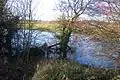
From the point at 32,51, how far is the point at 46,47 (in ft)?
2.83

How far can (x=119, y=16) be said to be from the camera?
31.2ft

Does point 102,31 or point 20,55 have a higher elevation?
point 102,31

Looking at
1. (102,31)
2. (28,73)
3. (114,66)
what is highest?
(102,31)

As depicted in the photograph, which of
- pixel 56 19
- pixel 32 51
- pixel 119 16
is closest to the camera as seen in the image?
pixel 119 16

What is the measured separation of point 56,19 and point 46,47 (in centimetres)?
171

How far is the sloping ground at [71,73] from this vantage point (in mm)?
8672

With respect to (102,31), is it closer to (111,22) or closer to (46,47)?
(111,22)

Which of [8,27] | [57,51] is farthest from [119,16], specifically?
[57,51]

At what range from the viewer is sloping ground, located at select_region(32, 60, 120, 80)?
867cm

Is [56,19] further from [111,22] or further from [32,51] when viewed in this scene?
[111,22]

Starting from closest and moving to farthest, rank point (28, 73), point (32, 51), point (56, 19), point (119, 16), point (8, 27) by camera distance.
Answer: point (119, 16)
point (28, 73)
point (8, 27)
point (32, 51)
point (56, 19)

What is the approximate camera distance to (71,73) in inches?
344

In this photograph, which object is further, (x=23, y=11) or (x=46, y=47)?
(x=46, y=47)

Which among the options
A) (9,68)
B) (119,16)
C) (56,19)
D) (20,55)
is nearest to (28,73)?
(9,68)
